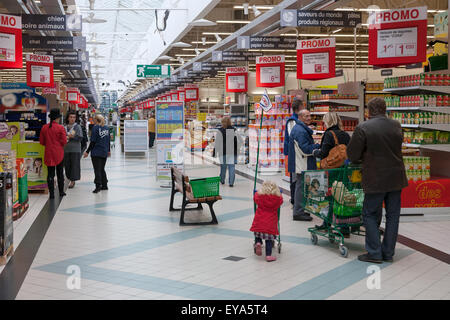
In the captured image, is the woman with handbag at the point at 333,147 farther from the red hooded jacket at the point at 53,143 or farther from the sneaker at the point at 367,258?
the red hooded jacket at the point at 53,143

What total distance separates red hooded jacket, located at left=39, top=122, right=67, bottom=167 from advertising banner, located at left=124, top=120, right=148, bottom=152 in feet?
34.4

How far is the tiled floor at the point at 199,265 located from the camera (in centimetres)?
461

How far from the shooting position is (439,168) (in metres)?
8.59

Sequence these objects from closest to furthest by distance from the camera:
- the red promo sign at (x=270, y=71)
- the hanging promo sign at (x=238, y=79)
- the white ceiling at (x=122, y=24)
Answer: the red promo sign at (x=270, y=71), the hanging promo sign at (x=238, y=79), the white ceiling at (x=122, y=24)

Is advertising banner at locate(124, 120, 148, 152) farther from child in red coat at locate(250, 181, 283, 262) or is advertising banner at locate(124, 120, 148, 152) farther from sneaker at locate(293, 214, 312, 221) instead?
child in red coat at locate(250, 181, 283, 262)

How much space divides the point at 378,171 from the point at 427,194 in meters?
2.87

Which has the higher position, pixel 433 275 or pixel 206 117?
pixel 206 117

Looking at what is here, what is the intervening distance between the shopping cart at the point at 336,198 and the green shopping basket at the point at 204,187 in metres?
1.62

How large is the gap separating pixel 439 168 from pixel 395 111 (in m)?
1.22

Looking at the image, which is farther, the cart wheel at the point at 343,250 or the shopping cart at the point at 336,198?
the shopping cart at the point at 336,198

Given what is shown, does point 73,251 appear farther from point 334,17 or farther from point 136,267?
point 334,17

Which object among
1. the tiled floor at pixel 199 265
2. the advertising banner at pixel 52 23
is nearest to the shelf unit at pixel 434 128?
the tiled floor at pixel 199 265

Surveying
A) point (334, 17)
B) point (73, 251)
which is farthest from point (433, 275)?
point (334, 17)

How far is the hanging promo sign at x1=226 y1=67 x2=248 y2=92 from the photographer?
65.8 feet
